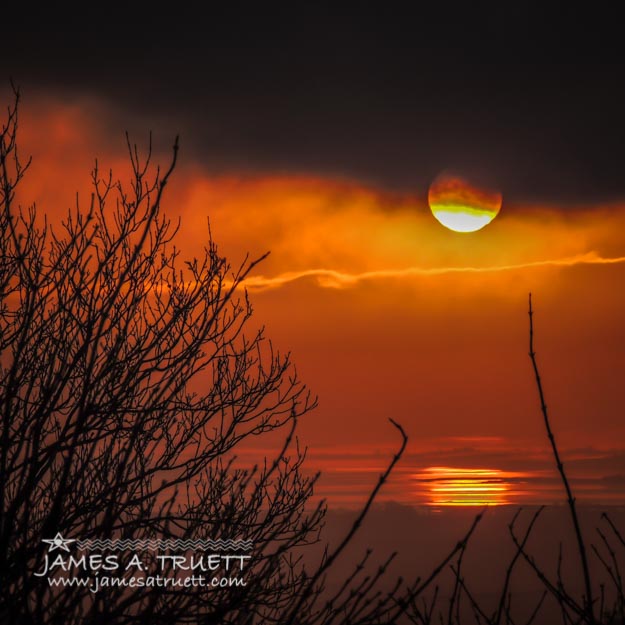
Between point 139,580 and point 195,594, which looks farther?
point 195,594

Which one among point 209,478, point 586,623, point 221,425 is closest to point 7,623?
point 586,623

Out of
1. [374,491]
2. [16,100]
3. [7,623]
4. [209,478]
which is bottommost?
[7,623]

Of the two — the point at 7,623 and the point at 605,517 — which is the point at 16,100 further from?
the point at 605,517

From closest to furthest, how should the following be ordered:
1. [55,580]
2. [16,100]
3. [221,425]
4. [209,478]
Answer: [55,580], [16,100], [221,425], [209,478]

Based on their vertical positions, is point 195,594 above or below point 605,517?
below

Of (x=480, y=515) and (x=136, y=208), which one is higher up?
(x=136, y=208)

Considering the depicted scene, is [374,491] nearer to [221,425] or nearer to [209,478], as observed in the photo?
[221,425]

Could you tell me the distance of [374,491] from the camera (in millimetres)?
2613

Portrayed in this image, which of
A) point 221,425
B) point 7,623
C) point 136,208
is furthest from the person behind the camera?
point 221,425

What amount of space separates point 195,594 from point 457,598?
4.39ft

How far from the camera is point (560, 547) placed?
3.93m

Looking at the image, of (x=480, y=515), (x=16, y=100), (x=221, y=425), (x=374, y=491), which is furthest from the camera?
(x=221, y=425)

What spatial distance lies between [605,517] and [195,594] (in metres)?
2.02

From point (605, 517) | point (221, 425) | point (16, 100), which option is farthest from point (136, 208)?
point (221, 425)
